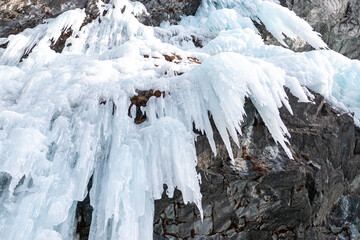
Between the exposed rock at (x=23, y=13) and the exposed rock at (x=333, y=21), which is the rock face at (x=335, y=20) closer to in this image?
the exposed rock at (x=333, y=21)

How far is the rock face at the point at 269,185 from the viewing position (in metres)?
3.65

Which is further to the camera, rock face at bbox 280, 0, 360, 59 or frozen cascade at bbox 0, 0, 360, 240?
rock face at bbox 280, 0, 360, 59

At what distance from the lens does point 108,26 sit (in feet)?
27.9

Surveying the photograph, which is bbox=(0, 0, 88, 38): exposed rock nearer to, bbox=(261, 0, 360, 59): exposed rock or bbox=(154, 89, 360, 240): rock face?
bbox=(154, 89, 360, 240): rock face

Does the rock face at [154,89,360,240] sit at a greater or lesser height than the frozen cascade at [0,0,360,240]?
lesser

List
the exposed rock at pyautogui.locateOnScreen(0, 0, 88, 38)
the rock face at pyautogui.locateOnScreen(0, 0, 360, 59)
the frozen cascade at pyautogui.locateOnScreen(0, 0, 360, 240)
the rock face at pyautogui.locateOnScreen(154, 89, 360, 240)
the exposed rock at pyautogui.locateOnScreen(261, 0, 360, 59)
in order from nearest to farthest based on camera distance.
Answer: the frozen cascade at pyautogui.locateOnScreen(0, 0, 360, 240), the rock face at pyautogui.locateOnScreen(154, 89, 360, 240), the exposed rock at pyautogui.locateOnScreen(0, 0, 88, 38), the rock face at pyautogui.locateOnScreen(0, 0, 360, 59), the exposed rock at pyautogui.locateOnScreen(261, 0, 360, 59)

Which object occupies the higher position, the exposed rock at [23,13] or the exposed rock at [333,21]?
the exposed rock at [23,13]

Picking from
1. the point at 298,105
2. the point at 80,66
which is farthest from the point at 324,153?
the point at 80,66

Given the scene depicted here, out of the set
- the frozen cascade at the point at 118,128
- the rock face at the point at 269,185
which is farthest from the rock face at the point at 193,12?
the rock face at the point at 269,185

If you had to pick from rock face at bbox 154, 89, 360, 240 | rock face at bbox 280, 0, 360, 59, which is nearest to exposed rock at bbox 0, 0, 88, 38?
rock face at bbox 154, 89, 360, 240

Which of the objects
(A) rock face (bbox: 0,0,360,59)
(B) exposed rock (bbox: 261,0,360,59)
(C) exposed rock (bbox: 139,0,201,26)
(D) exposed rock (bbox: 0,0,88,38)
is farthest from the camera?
(B) exposed rock (bbox: 261,0,360,59)

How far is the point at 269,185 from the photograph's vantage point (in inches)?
153

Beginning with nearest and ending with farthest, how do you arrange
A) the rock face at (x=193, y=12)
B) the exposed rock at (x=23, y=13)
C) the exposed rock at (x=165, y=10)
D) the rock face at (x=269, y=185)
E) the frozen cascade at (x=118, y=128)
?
the frozen cascade at (x=118, y=128)
the rock face at (x=269, y=185)
the exposed rock at (x=23, y=13)
the rock face at (x=193, y=12)
the exposed rock at (x=165, y=10)

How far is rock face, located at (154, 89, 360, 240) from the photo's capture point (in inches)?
144
